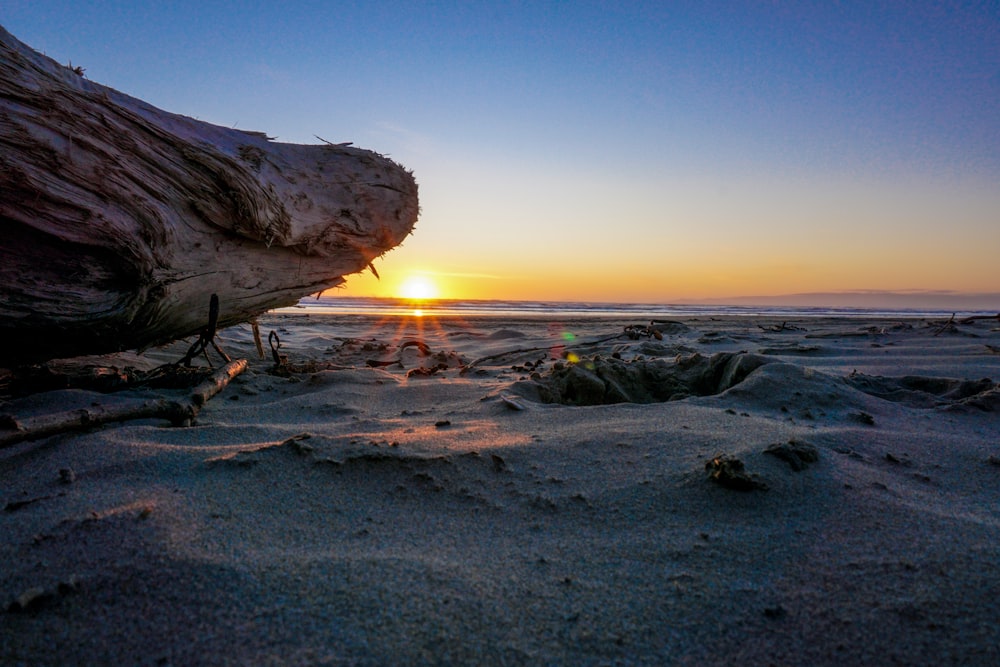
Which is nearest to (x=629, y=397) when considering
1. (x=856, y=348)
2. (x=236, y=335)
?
(x=856, y=348)

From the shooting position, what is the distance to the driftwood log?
2.34 m

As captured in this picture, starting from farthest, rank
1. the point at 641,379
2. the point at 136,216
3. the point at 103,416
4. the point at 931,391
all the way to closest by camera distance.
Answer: the point at 641,379, the point at 931,391, the point at 136,216, the point at 103,416

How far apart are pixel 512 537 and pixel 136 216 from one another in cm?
241

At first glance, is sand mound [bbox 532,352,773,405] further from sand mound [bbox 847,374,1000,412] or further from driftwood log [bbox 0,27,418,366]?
driftwood log [bbox 0,27,418,366]

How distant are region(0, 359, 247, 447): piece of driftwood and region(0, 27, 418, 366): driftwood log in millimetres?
485

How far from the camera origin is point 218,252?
3289 millimetres

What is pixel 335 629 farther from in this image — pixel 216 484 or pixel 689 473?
pixel 689 473

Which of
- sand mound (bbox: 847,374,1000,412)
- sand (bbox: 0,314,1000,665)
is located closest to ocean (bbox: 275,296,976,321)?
sand mound (bbox: 847,374,1000,412)

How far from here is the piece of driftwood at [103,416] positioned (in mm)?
2080

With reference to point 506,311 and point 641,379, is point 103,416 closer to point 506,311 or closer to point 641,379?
point 641,379

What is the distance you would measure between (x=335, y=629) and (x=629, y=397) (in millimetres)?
2500

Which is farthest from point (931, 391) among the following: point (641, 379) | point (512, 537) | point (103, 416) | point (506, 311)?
point (506, 311)

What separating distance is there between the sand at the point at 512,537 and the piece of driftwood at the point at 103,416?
6 centimetres

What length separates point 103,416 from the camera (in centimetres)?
238
